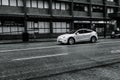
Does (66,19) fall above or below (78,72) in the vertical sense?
above

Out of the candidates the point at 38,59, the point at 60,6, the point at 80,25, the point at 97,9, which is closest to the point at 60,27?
A: the point at 60,6

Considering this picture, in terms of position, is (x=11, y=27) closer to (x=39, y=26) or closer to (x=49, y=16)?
(x=39, y=26)

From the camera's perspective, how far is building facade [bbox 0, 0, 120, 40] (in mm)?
30172

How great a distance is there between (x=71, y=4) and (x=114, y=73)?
3229 centimetres

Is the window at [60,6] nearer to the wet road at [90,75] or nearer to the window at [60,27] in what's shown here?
the window at [60,27]

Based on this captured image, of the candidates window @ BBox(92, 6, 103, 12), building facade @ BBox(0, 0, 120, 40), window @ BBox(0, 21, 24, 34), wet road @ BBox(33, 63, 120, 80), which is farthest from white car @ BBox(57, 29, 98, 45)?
window @ BBox(92, 6, 103, 12)

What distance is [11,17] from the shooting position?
1156 inches

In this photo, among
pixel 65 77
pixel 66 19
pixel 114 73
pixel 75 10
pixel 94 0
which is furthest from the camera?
→ pixel 94 0

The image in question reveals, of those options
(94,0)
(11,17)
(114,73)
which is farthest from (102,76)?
(94,0)

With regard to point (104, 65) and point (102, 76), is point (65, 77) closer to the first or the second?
point (102, 76)

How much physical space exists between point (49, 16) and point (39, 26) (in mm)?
2572

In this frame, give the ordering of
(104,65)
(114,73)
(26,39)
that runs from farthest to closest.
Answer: (26,39)
(104,65)
(114,73)

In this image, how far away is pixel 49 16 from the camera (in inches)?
1332

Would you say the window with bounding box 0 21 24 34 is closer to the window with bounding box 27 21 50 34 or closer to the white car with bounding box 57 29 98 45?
the window with bounding box 27 21 50 34
